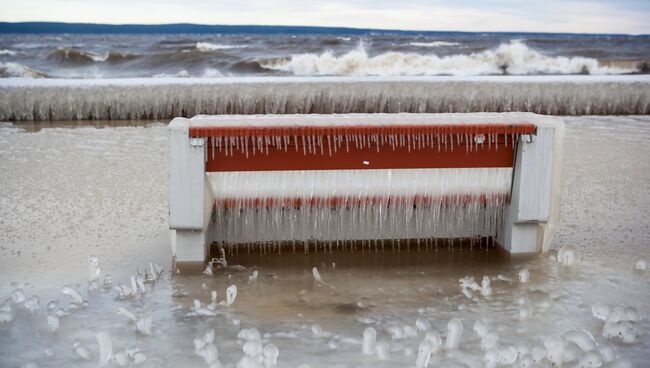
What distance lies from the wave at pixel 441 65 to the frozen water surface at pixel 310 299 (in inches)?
744

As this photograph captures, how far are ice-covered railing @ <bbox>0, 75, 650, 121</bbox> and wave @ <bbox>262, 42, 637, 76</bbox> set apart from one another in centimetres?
1150

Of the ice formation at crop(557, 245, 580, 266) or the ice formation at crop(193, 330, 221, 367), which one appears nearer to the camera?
the ice formation at crop(193, 330, 221, 367)

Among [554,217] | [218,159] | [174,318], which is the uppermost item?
[218,159]

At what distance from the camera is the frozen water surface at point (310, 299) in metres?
3.05

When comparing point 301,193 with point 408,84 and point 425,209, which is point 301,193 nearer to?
point 425,209

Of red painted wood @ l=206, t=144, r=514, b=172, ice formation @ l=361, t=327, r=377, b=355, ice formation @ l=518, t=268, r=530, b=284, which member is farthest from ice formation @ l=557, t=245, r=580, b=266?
ice formation @ l=361, t=327, r=377, b=355

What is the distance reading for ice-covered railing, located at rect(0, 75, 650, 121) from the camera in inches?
442

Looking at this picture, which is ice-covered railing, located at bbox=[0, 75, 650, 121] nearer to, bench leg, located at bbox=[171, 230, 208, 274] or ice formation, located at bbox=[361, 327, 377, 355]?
bench leg, located at bbox=[171, 230, 208, 274]

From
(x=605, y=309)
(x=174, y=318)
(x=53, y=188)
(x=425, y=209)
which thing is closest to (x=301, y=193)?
(x=425, y=209)

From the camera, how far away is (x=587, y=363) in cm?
291

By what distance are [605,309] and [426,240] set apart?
1485 mm

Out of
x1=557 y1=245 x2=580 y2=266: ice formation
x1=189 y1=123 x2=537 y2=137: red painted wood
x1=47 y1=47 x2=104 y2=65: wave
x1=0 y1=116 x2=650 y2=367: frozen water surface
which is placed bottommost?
x1=0 y1=116 x2=650 y2=367: frozen water surface

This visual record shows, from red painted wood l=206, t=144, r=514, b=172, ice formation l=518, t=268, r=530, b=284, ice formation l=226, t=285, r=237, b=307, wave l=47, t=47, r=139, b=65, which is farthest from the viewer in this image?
wave l=47, t=47, r=139, b=65

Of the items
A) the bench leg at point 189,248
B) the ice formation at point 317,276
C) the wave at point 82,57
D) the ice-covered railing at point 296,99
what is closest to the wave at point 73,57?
the wave at point 82,57
